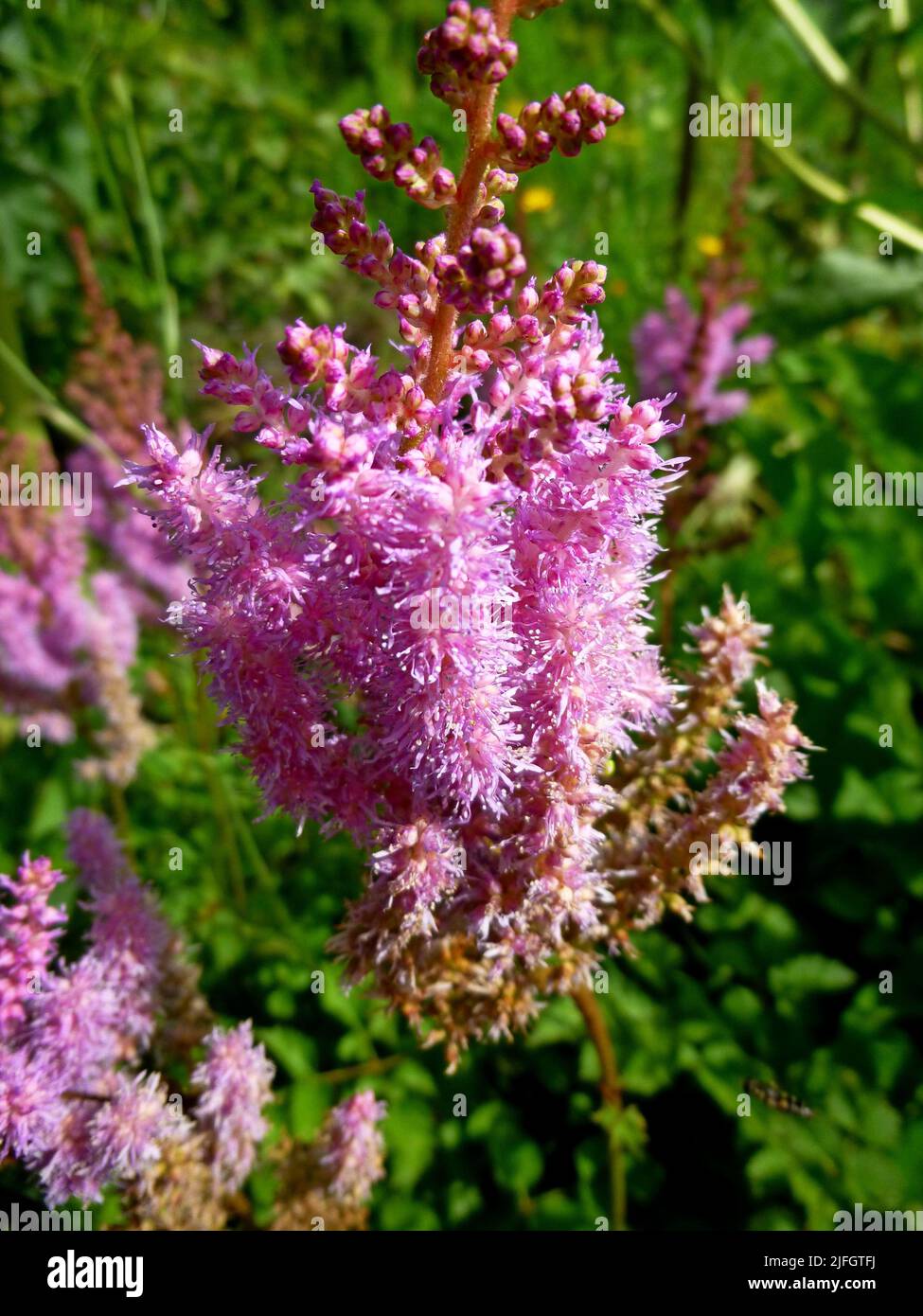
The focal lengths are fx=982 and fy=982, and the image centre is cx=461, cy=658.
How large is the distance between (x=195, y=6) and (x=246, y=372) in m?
4.67

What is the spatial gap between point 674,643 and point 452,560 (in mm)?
1628

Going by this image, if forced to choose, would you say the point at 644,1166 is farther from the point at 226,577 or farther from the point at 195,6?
the point at 195,6

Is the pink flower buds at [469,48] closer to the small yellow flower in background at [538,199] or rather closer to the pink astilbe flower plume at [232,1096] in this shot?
the pink astilbe flower plume at [232,1096]

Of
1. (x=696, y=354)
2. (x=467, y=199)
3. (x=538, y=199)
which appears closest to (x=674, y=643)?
(x=696, y=354)

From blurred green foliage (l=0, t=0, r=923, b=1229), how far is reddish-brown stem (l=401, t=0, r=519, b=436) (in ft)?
3.91

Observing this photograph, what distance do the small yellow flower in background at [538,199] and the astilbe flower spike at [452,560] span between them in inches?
123

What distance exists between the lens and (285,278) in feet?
11.6

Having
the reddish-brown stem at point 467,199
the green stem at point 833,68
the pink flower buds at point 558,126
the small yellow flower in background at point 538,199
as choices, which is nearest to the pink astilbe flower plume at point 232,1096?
the reddish-brown stem at point 467,199

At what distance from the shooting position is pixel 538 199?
13.0ft

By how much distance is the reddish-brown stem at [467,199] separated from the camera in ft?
3.26

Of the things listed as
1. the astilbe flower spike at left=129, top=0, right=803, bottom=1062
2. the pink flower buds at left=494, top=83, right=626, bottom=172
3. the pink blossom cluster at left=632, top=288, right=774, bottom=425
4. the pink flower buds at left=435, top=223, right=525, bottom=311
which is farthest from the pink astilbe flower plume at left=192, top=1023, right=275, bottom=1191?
the pink blossom cluster at left=632, top=288, right=774, bottom=425

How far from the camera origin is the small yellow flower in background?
155 inches
